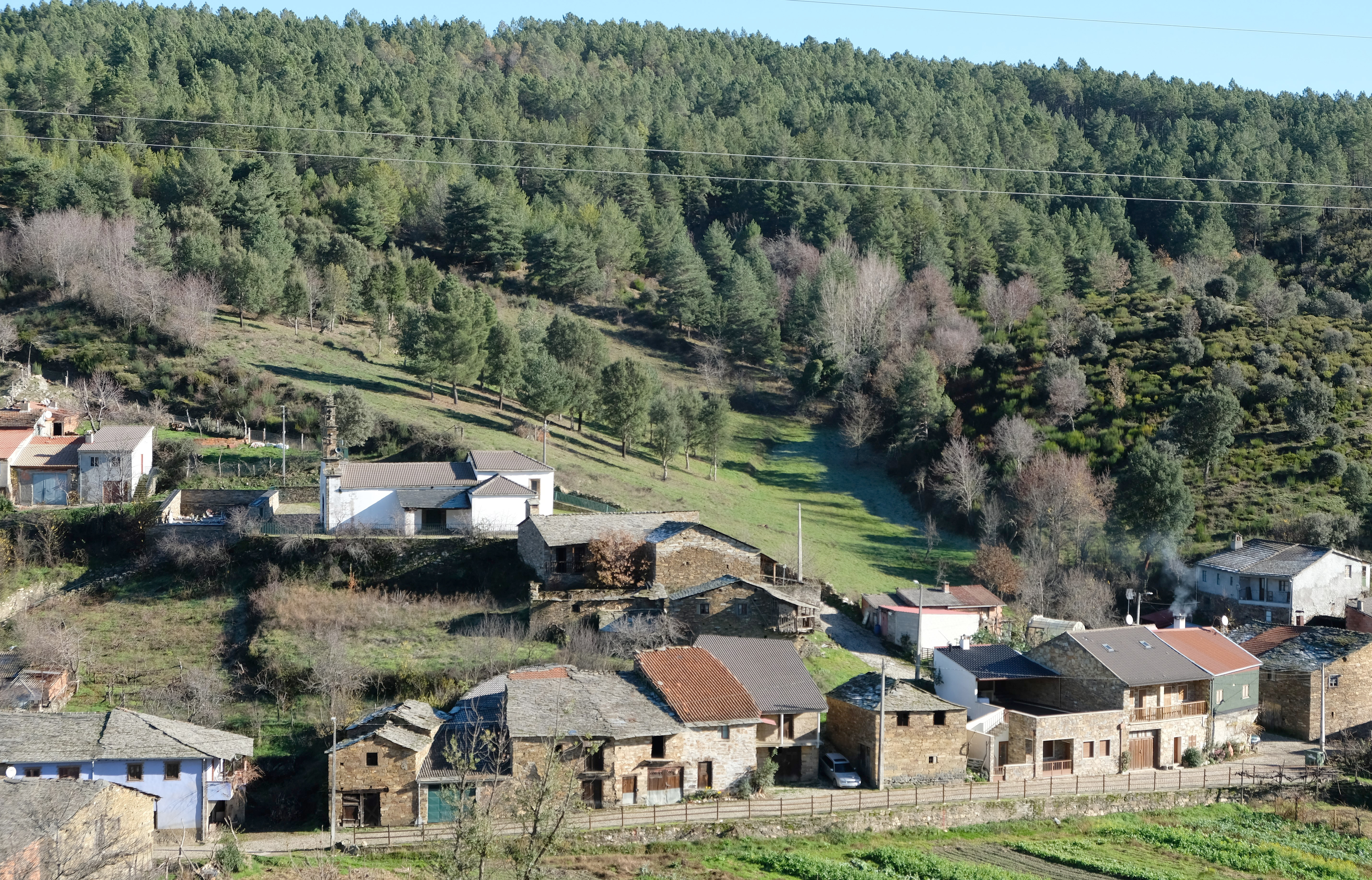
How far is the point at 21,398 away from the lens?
58.6 m

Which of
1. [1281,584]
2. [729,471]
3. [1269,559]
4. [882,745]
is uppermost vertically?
[729,471]

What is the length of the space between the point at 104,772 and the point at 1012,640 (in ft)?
95.6

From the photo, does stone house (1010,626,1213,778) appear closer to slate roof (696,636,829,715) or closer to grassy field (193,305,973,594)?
slate roof (696,636,829,715)

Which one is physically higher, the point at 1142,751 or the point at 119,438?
the point at 119,438

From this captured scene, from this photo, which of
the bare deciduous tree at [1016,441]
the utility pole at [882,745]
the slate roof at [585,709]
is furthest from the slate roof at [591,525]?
the bare deciduous tree at [1016,441]

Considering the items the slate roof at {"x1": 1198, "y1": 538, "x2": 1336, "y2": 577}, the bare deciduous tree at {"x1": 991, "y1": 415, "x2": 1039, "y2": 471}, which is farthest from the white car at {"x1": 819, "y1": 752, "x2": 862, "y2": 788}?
the bare deciduous tree at {"x1": 991, "y1": 415, "x2": 1039, "y2": 471}

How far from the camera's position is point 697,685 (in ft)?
119

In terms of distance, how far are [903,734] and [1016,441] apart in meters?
32.1

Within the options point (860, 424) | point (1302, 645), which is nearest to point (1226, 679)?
point (1302, 645)

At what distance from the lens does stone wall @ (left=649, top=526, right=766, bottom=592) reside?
44.1m

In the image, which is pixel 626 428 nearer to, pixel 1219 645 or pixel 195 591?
pixel 195 591

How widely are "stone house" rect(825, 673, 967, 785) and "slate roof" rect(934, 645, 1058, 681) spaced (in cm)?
317

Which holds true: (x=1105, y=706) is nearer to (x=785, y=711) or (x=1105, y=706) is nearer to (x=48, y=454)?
(x=785, y=711)

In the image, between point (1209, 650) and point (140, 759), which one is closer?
point (140, 759)
